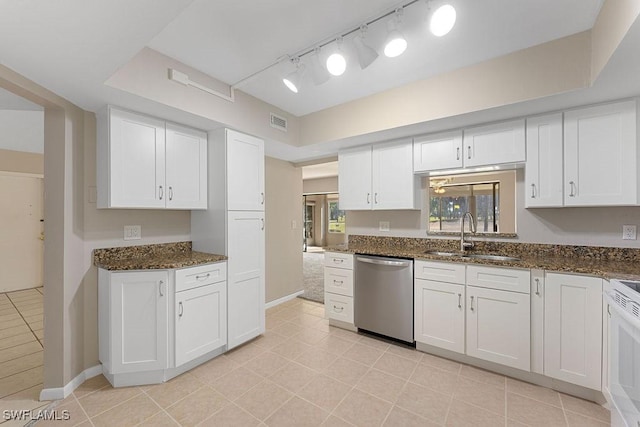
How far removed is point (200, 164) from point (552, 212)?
3.33 metres

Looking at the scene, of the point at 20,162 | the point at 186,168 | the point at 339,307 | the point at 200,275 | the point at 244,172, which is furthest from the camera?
the point at 20,162

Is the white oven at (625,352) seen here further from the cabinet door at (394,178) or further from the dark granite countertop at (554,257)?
the cabinet door at (394,178)

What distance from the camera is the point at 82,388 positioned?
2.05 m

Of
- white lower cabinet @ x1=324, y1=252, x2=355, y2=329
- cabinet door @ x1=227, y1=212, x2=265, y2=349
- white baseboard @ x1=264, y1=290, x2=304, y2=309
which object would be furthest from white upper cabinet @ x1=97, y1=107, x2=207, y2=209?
white baseboard @ x1=264, y1=290, x2=304, y2=309

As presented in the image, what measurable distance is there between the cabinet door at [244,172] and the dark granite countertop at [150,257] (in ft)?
1.91

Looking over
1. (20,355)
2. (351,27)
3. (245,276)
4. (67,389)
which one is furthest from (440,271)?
(20,355)

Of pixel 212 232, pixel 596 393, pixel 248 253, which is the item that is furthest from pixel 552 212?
pixel 212 232

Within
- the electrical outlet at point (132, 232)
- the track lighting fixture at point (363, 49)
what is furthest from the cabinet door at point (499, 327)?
the electrical outlet at point (132, 232)

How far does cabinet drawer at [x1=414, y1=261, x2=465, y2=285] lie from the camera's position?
237 cm

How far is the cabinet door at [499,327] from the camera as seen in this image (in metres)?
2.09

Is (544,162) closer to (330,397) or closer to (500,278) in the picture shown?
(500,278)

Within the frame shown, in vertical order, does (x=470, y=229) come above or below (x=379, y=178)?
below

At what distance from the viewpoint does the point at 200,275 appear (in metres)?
2.33

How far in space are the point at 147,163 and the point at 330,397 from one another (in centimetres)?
235
